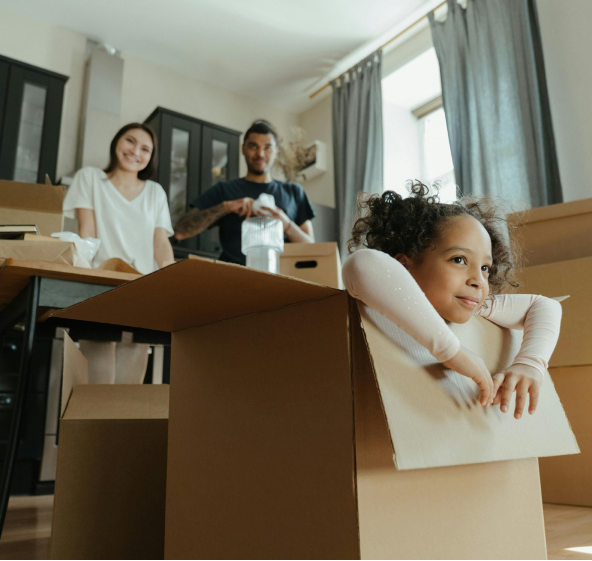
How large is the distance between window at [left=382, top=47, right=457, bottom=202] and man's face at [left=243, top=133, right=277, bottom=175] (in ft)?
4.05

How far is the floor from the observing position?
828 mm

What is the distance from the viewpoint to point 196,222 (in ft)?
7.50

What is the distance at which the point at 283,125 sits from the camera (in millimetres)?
4266

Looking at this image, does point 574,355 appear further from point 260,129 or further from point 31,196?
point 260,129

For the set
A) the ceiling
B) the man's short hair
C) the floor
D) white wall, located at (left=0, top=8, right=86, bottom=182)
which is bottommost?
the floor

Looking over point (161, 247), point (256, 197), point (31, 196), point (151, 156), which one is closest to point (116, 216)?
point (161, 247)

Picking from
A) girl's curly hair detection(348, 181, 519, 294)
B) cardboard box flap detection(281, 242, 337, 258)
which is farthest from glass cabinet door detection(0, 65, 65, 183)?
girl's curly hair detection(348, 181, 519, 294)

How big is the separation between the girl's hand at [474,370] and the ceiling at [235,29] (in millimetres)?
3127

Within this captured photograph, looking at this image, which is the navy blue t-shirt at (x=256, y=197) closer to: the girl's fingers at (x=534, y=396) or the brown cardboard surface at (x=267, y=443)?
the brown cardboard surface at (x=267, y=443)

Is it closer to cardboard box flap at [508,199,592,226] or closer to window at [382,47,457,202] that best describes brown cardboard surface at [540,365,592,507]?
cardboard box flap at [508,199,592,226]

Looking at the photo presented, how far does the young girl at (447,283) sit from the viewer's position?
57 centimetres

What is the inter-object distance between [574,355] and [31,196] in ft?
4.71

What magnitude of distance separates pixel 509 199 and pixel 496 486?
1.89m

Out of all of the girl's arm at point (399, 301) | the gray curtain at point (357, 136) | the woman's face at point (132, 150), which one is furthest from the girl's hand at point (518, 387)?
the gray curtain at point (357, 136)
